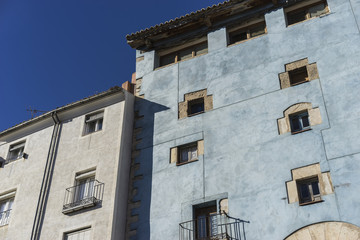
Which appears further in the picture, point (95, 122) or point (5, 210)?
point (95, 122)

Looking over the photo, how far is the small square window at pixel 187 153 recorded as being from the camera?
22.4m

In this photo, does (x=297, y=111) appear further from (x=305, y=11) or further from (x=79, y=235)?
(x=79, y=235)

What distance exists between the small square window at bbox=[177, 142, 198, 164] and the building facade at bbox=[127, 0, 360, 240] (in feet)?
0.16

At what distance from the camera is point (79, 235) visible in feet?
72.4

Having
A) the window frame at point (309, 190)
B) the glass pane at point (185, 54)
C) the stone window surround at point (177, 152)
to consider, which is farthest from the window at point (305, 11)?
the window frame at point (309, 190)

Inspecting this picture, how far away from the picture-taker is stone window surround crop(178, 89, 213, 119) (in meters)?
23.5

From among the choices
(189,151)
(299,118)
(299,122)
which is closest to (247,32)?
(299,118)

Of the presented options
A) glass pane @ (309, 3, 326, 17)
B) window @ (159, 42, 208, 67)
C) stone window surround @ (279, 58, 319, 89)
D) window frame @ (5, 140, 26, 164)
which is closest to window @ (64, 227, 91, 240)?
window frame @ (5, 140, 26, 164)

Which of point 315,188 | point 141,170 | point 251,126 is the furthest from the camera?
point 141,170

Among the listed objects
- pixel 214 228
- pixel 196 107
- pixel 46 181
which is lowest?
pixel 214 228

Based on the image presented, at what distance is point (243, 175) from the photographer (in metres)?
20.4

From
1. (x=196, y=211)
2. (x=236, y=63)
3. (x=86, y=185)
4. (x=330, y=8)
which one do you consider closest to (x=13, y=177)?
(x=86, y=185)

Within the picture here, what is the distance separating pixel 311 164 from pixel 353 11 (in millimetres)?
7295

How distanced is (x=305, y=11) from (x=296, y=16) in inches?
17.4
